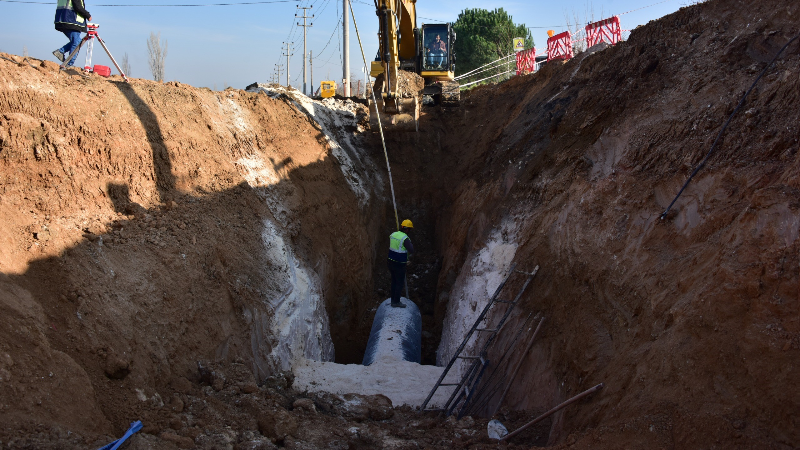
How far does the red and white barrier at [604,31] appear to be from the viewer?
17.2 metres

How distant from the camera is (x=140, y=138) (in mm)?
8273

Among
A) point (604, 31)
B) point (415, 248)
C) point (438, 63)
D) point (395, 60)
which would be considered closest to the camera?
point (395, 60)

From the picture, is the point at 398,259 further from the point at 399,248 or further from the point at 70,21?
the point at 70,21

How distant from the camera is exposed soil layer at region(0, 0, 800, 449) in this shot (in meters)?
4.40

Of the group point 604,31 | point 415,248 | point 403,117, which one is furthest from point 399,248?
point 604,31

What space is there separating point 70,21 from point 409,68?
1044 cm

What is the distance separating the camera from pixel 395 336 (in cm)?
984

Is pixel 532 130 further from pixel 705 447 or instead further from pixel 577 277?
pixel 705 447

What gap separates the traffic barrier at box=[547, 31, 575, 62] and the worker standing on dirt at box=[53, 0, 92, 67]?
14.9 meters

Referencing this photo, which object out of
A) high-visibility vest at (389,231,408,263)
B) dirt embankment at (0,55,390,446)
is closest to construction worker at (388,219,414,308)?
high-visibility vest at (389,231,408,263)

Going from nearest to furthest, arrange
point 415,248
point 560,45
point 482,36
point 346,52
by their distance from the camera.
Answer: point 415,248
point 560,45
point 346,52
point 482,36

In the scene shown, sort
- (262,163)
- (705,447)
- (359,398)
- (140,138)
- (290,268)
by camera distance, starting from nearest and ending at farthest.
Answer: (705,447) < (359,398) < (140,138) < (290,268) < (262,163)

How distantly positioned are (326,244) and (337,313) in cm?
156

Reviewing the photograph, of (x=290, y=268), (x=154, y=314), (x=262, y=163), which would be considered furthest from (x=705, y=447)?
(x=262, y=163)
